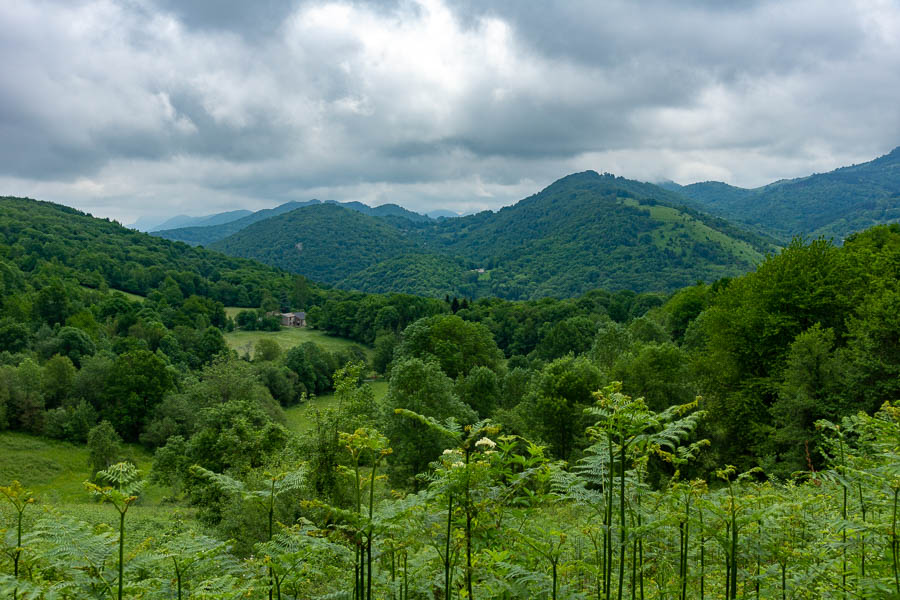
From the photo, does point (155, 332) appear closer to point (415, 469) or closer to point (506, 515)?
point (415, 469)

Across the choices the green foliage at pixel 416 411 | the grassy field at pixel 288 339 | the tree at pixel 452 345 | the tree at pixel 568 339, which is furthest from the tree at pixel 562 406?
the grassy field at pixel 288 339

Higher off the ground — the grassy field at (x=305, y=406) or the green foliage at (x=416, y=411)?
the green foliage at (x=416, y=411)

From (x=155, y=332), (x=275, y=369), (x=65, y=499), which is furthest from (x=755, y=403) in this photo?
(x=155, y=332)

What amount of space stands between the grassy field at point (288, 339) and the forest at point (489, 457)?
31.3 ft

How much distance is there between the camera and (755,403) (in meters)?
22.6

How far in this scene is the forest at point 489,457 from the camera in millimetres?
3568

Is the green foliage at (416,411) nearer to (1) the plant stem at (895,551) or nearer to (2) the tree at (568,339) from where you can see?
(1) the plant stem at (895,551)

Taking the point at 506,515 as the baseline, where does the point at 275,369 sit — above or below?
below

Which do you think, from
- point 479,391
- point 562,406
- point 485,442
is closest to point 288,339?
point 479,391

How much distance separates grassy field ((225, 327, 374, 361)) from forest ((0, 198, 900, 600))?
376 inches

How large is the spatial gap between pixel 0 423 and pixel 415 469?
42.8m

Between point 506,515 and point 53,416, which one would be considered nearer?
point 506,515

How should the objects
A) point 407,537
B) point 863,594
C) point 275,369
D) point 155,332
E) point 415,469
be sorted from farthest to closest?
point 155,332
point 275,369
point 415,469
point 407,537
point 863,594

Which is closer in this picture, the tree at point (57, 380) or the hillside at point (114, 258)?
the tree at point (57, 380)
